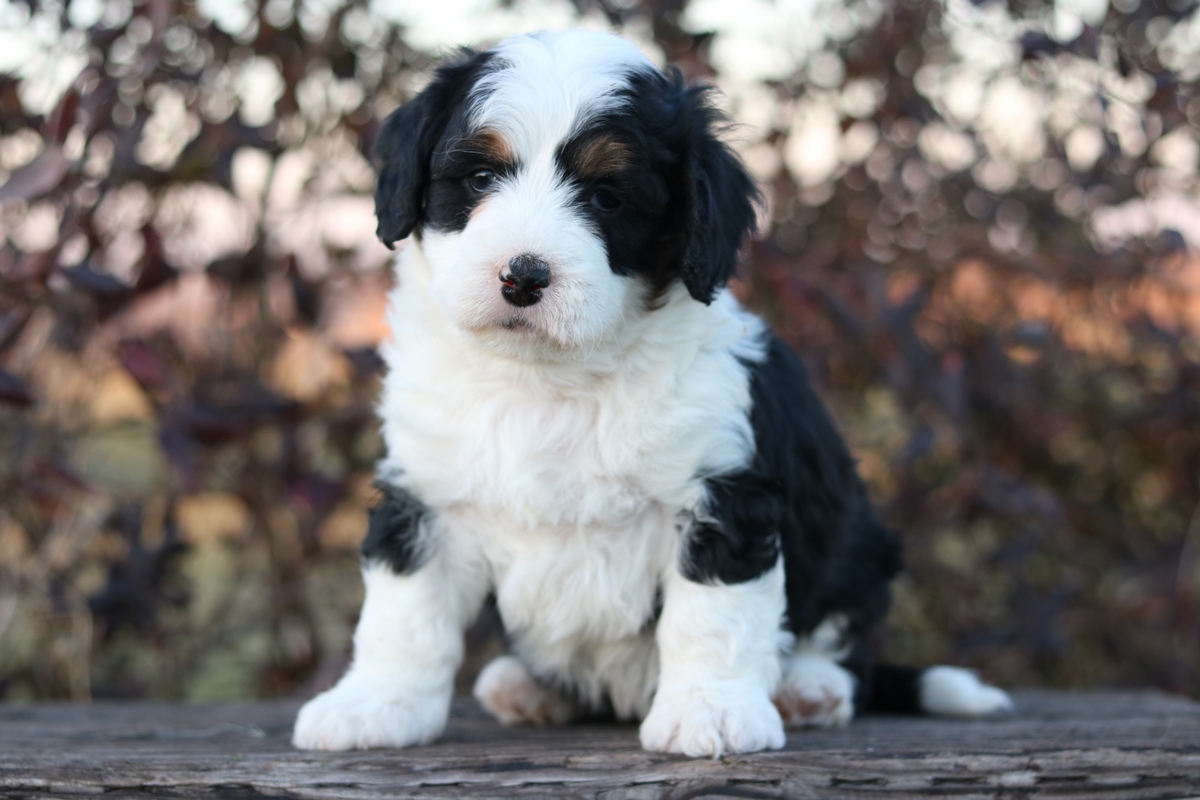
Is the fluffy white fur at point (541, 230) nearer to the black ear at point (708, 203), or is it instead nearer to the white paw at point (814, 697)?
the black ear at point (708, 203)

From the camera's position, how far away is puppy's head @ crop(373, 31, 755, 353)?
2.40 m

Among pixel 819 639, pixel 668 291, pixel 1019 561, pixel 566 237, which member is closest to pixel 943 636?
pixel 1019 561

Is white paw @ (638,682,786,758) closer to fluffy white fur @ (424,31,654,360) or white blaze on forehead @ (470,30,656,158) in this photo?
fluffy white fur @ (424,31,654,360)

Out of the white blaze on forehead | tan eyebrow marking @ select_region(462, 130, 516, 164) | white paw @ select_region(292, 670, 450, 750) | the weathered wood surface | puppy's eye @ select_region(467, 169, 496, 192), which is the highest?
the white blaze on forehead

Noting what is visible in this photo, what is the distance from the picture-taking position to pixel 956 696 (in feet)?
11.2

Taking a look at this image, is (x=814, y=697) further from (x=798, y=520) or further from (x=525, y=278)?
(x=525, y=278)

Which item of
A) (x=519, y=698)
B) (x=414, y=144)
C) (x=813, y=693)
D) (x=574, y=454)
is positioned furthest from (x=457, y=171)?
(x=813, y=693)

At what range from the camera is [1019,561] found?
186 inches

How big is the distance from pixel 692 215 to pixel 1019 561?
2823mm

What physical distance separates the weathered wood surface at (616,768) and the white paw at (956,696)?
0.50m

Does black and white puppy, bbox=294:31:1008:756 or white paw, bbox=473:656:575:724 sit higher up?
black and white puppy, bbox=294:31:1008:756

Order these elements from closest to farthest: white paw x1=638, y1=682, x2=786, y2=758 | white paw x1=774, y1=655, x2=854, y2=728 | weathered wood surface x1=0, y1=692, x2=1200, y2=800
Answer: weathered wood surface x1=0, y1=692, x2=1200, y2=800 → white paw x1=638, y1=682, x2=786, y2=758 → white paw x1=774, y1=655, x2=854, y2=728

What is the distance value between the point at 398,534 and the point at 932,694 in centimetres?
176

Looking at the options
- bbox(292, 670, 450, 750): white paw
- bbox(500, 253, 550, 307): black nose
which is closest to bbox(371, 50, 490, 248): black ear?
bbox(500, 253, 550, 307): black nose
